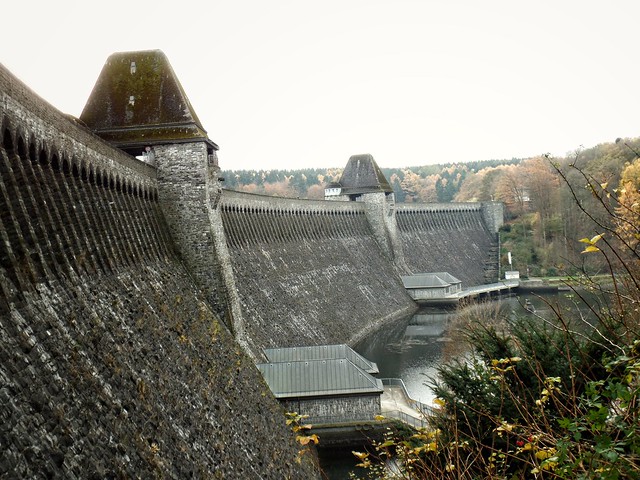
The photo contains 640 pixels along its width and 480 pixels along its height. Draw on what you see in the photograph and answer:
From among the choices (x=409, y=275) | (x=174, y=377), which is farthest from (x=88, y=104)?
(x=409, y=275)

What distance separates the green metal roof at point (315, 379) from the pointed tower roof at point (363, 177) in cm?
3439

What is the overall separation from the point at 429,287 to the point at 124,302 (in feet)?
128

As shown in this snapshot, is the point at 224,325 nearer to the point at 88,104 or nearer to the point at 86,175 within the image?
the point at 86,175

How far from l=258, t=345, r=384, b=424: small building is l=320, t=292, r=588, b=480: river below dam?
1267 mm

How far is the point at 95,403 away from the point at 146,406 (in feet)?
5.60

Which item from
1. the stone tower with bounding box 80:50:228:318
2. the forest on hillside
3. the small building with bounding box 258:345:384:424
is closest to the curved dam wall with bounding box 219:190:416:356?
the small building with bounding box 258:345:384:424

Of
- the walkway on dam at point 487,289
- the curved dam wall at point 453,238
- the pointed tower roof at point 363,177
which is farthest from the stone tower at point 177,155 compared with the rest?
the curved dam wall at point 453,238

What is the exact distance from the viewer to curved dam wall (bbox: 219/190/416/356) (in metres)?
29.0

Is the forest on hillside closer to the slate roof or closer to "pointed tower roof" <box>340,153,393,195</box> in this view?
the slate roof

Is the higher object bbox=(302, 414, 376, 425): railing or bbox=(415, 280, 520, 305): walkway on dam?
bbox=(302, 414, 376, 425): railing

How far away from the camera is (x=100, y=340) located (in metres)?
10.2

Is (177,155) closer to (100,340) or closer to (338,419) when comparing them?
(100,340)

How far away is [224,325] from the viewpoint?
18094 mm

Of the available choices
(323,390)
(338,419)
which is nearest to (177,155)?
(323,390)
